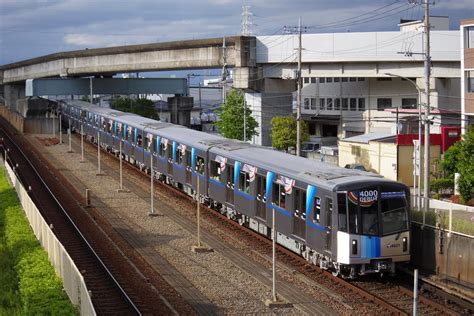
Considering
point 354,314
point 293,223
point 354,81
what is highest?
point 354,81

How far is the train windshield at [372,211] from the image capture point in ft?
56.0

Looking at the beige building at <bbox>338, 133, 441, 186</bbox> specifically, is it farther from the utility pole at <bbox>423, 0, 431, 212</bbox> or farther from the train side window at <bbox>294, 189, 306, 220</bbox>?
the train side window at <bbox>294, 189, 306, 220</bbox>

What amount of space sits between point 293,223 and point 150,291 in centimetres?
449

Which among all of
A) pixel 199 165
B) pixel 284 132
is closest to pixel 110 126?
pixel 284 132

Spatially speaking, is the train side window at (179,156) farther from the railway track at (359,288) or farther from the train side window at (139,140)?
the railway track at (359,288)

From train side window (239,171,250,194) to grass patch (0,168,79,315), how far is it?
669cm

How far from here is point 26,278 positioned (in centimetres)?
1695

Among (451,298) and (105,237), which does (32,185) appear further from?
(451,298)

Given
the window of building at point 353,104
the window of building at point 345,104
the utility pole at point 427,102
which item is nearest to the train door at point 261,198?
the utility pole at point 427,102

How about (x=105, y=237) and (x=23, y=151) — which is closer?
(x=105, y=237)

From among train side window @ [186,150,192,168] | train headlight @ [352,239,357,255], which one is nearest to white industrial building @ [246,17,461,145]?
train side window @ [186,150,192,168]

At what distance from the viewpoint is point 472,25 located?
3525cm

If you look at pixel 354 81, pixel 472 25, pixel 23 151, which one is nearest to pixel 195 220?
pixel 472 25

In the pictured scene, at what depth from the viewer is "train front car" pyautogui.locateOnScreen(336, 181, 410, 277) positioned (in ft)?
56.0
